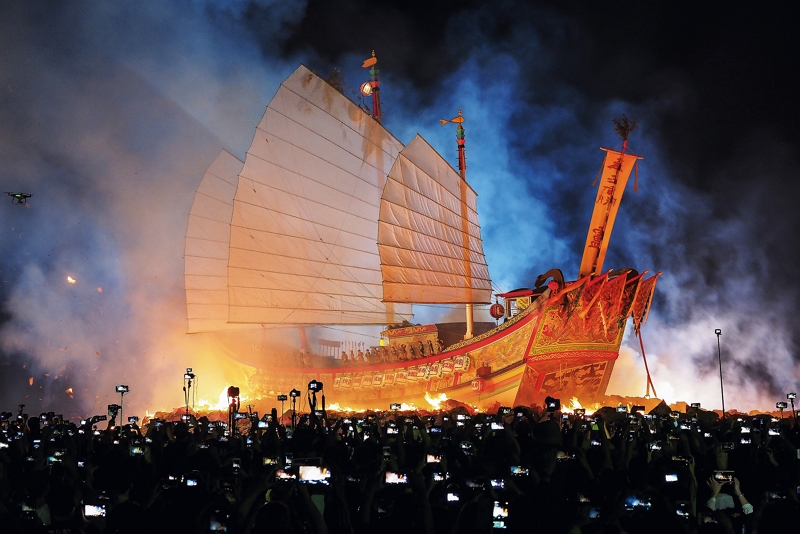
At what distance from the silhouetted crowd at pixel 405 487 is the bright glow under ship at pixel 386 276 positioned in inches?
576

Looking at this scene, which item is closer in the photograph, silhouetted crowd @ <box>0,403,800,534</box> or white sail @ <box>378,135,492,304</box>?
silhouetted crowd @ <box>0,403,800,534</box>

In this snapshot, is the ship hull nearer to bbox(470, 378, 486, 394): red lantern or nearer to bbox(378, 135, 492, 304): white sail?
bbox(470, 378, 486, 394): red lantern

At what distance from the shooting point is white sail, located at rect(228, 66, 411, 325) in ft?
97.7

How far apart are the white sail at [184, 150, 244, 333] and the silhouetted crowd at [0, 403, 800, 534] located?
25966mm

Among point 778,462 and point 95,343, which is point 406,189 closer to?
point 95,343

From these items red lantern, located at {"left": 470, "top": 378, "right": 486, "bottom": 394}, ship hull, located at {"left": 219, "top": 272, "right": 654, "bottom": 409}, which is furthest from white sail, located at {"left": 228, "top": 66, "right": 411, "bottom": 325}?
red lantern, located at {"left": 470, "top": 378, "right": 486, "bottom": 394}

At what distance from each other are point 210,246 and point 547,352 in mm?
18073

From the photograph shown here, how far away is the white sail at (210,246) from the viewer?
35906 mm

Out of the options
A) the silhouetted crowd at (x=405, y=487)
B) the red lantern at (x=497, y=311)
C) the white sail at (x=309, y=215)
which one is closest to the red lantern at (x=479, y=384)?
the red lantern at (x=497, y=311)

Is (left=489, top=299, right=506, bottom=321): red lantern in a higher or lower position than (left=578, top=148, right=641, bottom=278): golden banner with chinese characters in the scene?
lower

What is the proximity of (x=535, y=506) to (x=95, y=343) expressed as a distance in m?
33.0

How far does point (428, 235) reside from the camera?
28812mm

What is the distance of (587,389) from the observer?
82.6 ft

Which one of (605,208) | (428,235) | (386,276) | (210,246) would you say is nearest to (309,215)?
(428,235)
